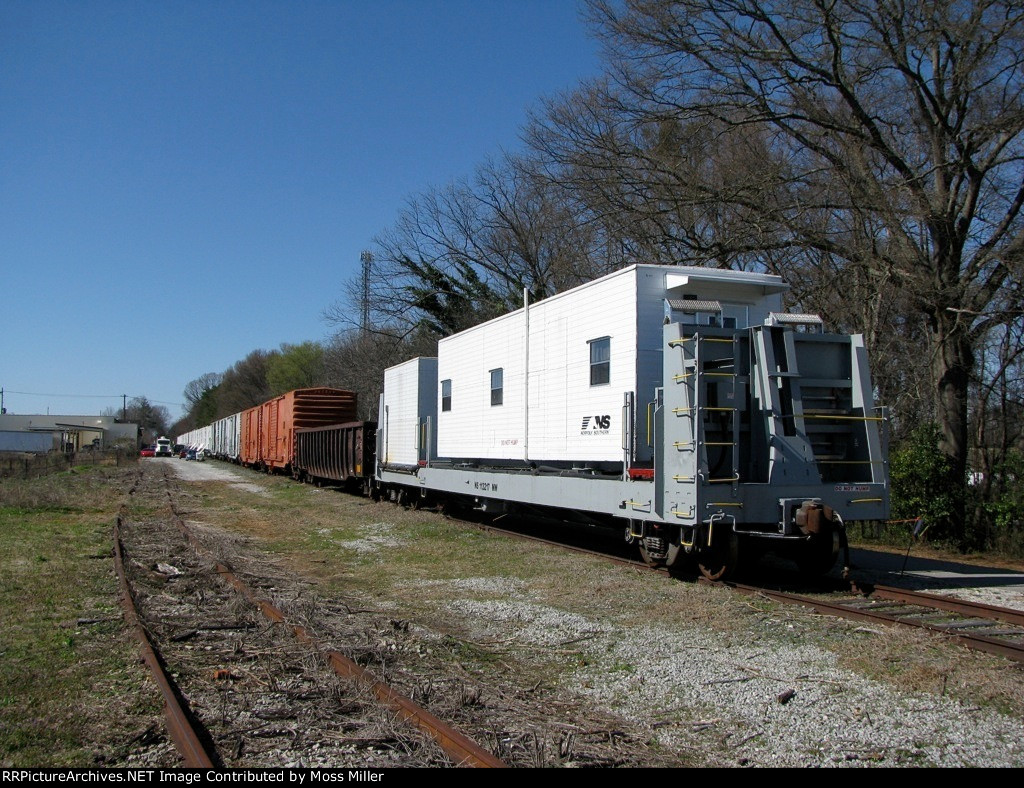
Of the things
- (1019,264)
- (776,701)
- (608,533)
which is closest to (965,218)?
(1019,264)

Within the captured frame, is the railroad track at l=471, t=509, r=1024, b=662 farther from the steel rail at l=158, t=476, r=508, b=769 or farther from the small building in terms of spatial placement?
the small building

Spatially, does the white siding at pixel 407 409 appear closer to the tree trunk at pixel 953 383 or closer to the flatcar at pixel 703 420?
the flatcar at pixel 703 420

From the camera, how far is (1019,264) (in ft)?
40.7

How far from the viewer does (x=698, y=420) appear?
27.7ft

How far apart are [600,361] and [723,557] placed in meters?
2.95

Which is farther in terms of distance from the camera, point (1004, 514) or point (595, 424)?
point (1004, 514)

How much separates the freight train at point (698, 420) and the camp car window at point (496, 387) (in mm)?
794

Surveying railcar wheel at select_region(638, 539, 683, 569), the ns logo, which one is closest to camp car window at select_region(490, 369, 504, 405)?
the ns logo

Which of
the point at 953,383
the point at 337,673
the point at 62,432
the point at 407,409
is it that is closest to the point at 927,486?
the point at 953,383

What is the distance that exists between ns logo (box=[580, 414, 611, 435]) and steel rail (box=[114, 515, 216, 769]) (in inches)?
225

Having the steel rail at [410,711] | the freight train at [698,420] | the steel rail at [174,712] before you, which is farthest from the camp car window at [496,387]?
the steel rail at [174,712]

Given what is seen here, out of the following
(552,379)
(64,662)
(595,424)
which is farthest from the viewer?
(552,379)

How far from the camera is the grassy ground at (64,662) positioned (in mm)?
4422

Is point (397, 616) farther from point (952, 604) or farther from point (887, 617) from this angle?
point (952, 604)
